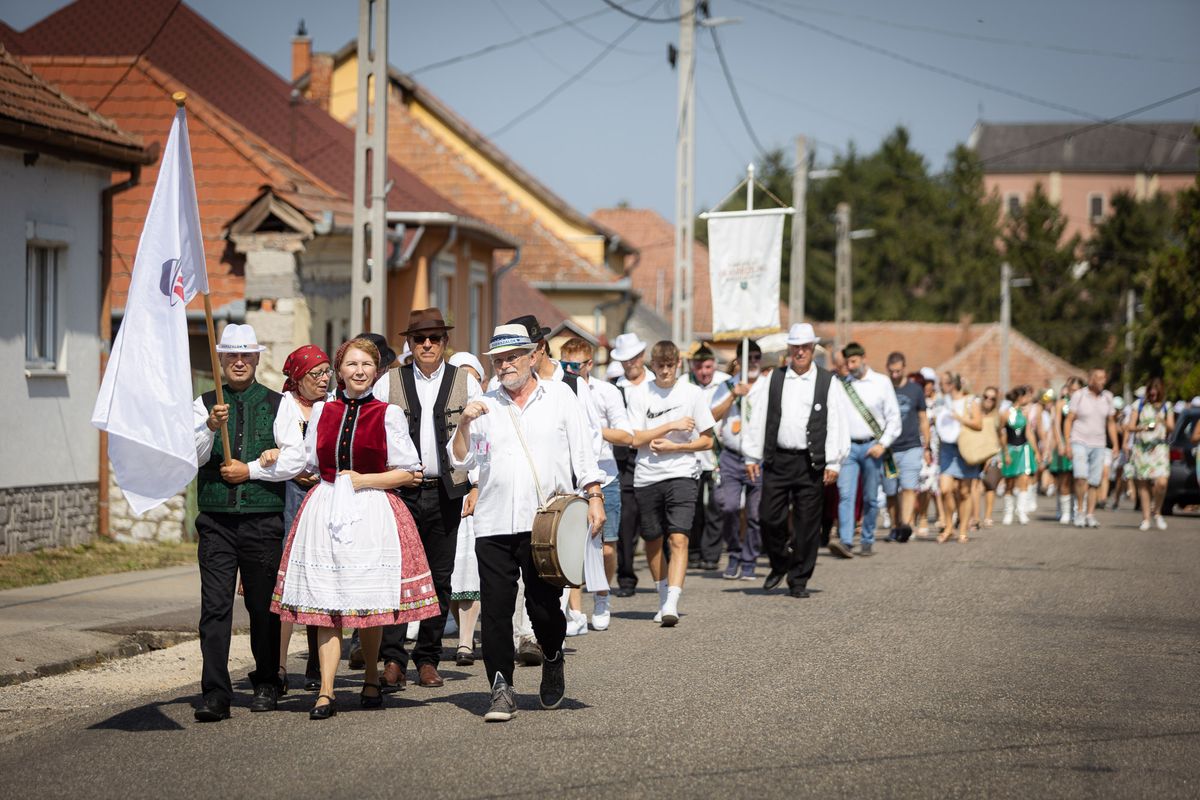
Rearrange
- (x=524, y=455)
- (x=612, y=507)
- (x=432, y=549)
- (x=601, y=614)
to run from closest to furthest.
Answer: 1. (x=524, y=455)
2. (x=432, y=549)
3. (x=601, y=614)
4. (x=612, y=507)

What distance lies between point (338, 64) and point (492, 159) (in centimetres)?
459

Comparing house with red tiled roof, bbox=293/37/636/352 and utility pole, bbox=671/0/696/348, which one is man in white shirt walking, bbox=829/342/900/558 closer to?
utility pole, bbox=671/0/696/348

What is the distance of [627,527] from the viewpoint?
527 inches

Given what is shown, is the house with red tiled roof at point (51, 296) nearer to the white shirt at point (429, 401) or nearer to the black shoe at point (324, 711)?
the white shirt at point (429, 401)

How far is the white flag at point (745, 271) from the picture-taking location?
16.9m

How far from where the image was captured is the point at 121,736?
24.7 ft

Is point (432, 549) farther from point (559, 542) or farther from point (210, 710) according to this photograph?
point (210, 710)

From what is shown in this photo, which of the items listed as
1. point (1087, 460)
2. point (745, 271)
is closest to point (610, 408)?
point (745, 271)

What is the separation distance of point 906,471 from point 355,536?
11.9 metres

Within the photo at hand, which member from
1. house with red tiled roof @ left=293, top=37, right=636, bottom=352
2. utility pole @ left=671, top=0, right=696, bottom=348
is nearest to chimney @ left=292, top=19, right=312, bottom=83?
house with red tiled roof @ left=293, top=37, right=636, bottom=352

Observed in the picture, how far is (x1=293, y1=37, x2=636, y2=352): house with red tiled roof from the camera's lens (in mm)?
40250

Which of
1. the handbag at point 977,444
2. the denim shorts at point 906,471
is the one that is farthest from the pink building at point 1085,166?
the denim shorts at point 906,471

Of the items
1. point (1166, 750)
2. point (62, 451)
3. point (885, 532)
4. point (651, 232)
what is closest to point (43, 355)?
point (62, 451)

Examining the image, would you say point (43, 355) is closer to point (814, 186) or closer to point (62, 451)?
point (62, 451)
